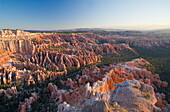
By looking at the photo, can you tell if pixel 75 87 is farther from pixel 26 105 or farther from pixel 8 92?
pixel 8 92

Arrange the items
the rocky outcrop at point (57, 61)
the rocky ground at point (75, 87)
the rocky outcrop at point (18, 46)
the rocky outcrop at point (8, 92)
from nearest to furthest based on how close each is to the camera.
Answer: the rocky ground at point (75, 87) < the rocky outcrop at point (8, 92) < the rocky outcrop at point (57, 61) < the rocky outcrop at point (18, 46)

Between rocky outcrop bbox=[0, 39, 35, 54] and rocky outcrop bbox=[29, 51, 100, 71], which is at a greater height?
rocky outcrop bbox=[0, 39, 35, 54]

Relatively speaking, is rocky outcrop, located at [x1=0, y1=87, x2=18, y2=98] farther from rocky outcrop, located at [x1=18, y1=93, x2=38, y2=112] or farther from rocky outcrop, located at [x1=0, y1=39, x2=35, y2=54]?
rocky outcrop, located at [x1=0, y1=39, x2=35, y2=54]

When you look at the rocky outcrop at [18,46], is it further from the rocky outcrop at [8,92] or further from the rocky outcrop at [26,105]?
the rocky outcrop at [26,105]

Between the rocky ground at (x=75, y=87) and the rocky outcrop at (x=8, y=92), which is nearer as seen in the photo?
the rocky ground at (x=75, y=87)

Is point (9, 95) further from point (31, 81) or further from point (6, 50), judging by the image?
point (6, 50)

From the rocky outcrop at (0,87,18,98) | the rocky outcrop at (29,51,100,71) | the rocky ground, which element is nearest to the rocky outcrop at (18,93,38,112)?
the rocky ground

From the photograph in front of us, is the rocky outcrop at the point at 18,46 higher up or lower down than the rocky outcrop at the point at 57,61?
higher up

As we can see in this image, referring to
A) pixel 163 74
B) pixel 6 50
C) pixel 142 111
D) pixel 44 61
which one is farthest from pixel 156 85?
pixel 6 50

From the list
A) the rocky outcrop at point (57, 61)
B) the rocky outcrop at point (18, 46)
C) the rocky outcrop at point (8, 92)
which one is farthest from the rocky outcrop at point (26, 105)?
the rocky outcrop at point (18, 46)

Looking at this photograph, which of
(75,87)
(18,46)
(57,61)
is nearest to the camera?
(75,87)

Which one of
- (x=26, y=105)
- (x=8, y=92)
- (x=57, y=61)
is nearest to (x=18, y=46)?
(x=57, y=61)
